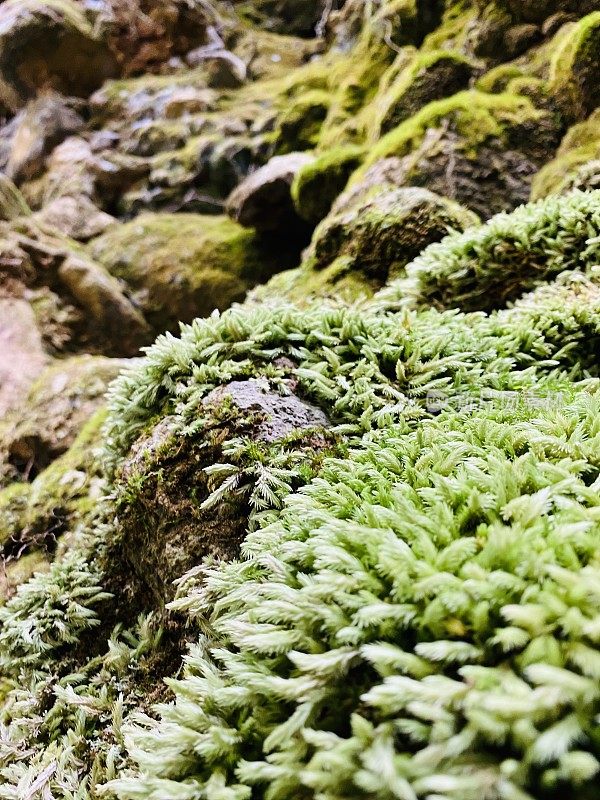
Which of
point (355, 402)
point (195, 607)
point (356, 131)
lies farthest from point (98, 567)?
point (356, 131)

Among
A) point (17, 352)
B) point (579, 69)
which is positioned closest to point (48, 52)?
point (17, 352)

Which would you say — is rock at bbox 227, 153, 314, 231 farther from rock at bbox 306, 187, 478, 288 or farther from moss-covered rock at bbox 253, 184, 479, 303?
rock at bbox 306, 187, 478, 288

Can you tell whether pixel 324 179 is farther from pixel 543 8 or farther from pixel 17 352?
pixel 17 352

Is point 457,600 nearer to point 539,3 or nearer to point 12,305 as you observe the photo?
point 12,305

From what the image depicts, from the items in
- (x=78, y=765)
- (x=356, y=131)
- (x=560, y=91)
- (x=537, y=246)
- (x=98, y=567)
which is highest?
(x=356, y=131)

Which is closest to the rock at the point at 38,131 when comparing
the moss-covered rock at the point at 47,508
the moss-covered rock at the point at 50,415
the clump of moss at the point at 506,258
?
the moss-covered rock at the point at 50,415
